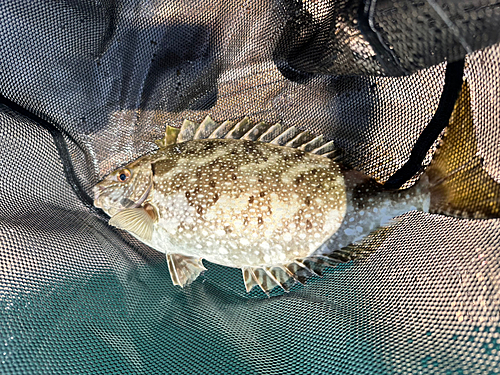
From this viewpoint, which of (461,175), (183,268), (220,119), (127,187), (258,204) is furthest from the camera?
(220,119)

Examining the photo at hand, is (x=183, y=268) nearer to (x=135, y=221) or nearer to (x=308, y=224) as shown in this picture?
(x=135, y=221)

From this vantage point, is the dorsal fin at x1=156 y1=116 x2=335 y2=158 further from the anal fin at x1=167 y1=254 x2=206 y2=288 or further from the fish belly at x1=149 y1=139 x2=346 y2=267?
the anal fin at x1=167 y1=254 x2=206 y2=288

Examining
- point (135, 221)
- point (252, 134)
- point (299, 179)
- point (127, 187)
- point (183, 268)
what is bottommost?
point (183, 268)

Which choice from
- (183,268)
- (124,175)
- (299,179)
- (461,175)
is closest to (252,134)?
(299,179)

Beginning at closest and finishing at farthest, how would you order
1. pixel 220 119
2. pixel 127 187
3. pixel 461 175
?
pixel 461 175 < pixel 127 187 < pixel 220 119

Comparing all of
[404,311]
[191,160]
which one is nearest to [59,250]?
[191,160]

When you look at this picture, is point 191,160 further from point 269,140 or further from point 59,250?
point 59,250
